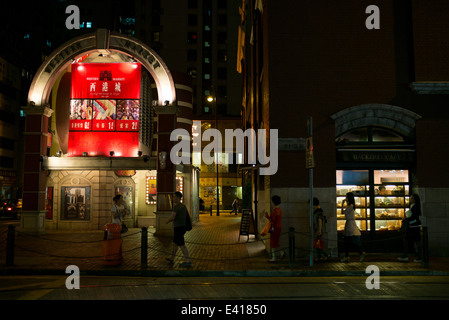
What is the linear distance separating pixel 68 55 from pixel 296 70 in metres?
12.0

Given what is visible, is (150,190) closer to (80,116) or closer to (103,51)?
(80,116)

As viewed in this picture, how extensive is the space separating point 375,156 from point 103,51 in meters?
13.8

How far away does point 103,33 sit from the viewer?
18578mm

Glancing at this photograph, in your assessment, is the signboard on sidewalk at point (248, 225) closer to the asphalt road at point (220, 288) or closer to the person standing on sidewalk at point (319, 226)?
the person standing on sidewalk at point (319, 226)

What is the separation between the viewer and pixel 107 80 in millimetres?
19906

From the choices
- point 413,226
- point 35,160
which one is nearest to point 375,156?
point 413,226

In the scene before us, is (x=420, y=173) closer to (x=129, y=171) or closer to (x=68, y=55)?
(x=129, y=171)

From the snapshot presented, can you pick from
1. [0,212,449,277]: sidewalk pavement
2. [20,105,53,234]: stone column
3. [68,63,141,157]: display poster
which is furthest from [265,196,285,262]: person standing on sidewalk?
[20,105,53,234]: stone column

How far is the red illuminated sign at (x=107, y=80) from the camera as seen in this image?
65.0ft

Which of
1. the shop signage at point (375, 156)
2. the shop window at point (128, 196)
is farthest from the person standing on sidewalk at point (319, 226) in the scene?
the shop window at point (128, 196)

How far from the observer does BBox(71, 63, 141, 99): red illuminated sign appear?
19.8 m

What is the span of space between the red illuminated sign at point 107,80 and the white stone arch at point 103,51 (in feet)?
3.42

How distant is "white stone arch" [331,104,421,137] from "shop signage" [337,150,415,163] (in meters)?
0.69

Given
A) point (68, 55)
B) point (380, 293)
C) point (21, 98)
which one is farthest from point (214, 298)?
point (21, 98)
